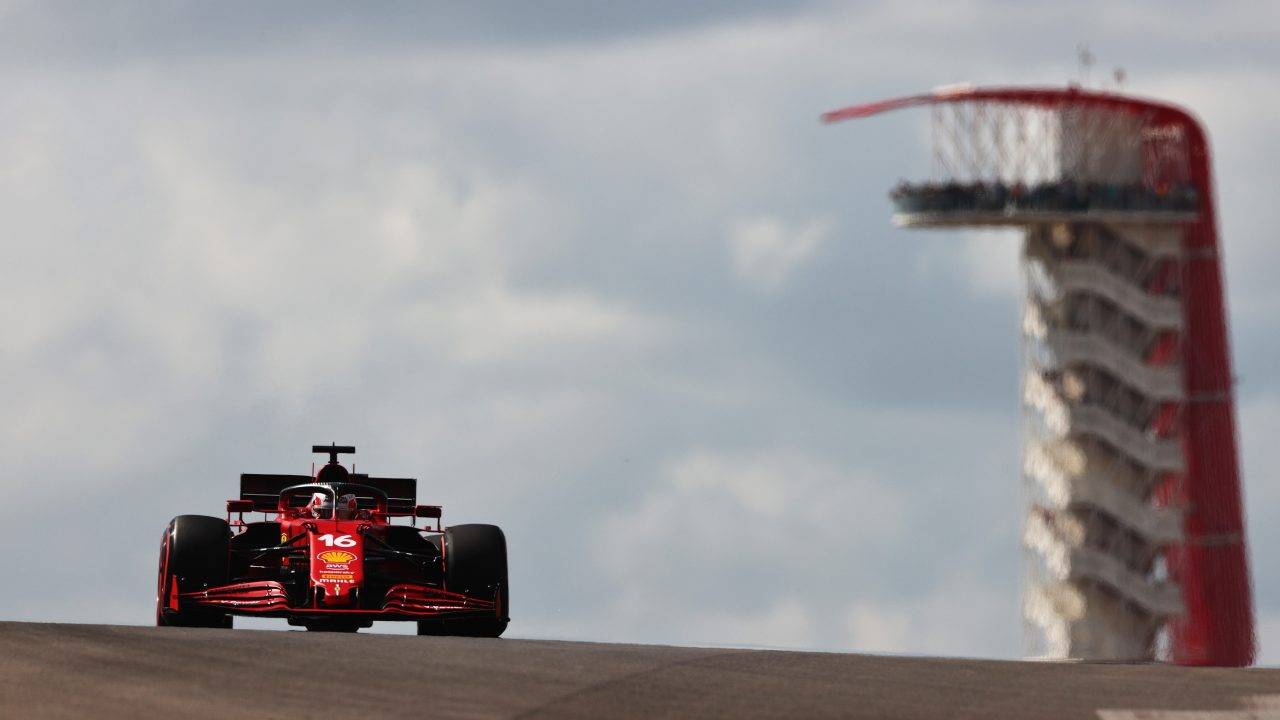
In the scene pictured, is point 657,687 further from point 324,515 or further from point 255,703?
point 324,515

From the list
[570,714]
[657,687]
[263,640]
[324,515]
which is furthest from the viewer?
[324,515]

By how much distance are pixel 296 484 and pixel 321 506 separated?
6.37 feet

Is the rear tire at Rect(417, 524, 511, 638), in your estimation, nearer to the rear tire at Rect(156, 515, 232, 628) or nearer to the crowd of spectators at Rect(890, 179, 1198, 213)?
the rear tire at Rect(156, 515, 232, 628)

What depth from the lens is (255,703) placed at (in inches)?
729

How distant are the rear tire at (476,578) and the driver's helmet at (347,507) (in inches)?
63.7

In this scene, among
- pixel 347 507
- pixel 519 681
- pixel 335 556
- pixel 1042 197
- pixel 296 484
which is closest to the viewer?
pixel 519 681

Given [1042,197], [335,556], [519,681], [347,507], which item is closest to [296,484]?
[347,507]

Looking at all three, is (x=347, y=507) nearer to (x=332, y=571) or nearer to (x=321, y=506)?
(x=321, y=506)

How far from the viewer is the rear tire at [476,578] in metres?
27.9

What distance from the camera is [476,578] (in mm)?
27938

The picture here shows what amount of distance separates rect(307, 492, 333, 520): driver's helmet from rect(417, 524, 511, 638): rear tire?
68.0 inches

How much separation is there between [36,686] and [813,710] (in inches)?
249

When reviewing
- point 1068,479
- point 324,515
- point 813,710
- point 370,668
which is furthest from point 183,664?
point 1068,479

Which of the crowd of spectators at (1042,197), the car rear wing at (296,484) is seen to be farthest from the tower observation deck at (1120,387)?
the car rear wing at (296,484)
